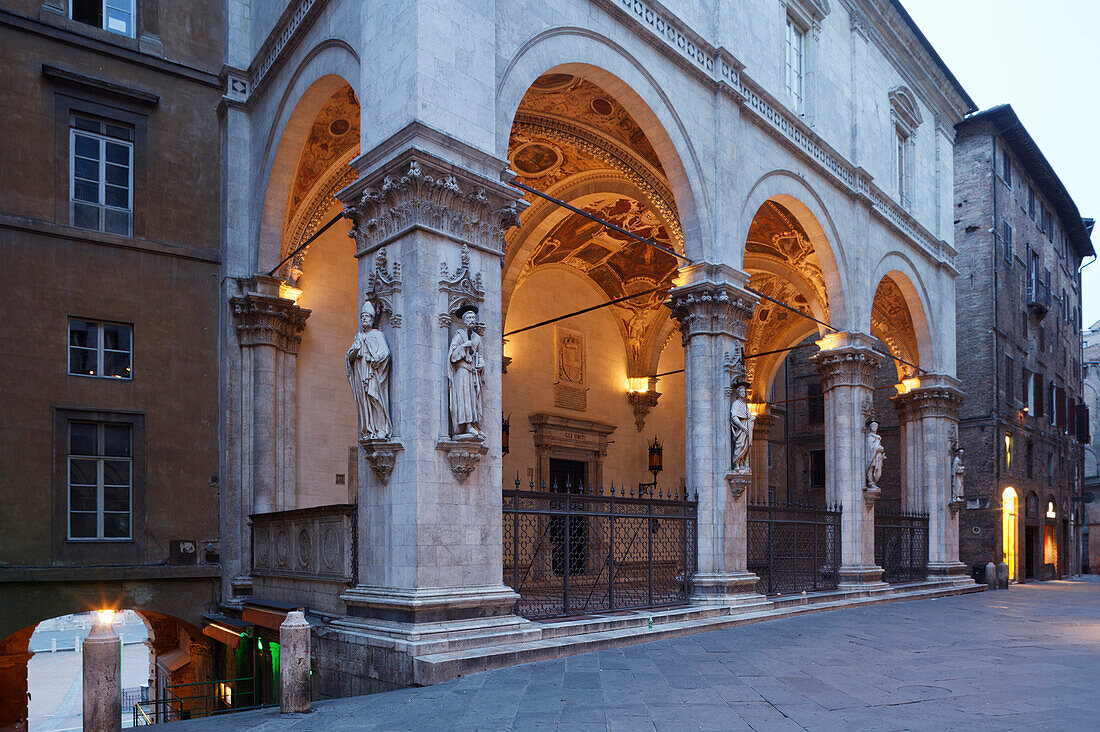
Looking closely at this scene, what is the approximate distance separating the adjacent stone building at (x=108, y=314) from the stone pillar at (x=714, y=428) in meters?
6.76

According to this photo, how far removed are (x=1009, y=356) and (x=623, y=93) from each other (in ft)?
64.0

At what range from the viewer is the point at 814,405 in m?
29.1

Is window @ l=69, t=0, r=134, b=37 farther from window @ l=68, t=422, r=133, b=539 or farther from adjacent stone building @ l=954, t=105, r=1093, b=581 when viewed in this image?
adjacent stone building @ l=954, t=105, r=1093, b=581

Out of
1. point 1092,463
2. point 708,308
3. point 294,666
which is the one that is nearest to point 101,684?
point 294,666

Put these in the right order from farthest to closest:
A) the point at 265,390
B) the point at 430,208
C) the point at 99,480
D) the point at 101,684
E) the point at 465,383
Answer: the point at 265,390, the point at 99,480, the point at 430,208, the point at 465,383, the point at 101,684

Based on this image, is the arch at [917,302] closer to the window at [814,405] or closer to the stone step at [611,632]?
the stone step at [611,632]

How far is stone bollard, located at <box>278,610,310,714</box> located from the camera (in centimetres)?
667

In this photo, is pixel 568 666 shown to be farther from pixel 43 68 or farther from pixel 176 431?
pixel 43 68

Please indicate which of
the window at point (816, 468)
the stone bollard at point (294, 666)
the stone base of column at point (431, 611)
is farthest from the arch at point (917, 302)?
the stone bollard at point (294, 666)

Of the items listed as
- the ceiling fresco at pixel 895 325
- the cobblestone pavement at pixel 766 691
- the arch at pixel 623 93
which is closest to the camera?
the cobblestone pavement at pixel 766 691

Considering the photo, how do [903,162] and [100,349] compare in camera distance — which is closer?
[100,349]

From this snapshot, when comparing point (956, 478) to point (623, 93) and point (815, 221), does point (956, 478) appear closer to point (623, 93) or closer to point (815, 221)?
point (815, 221)

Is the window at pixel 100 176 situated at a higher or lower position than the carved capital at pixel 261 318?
higher

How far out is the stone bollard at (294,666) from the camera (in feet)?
21.9
